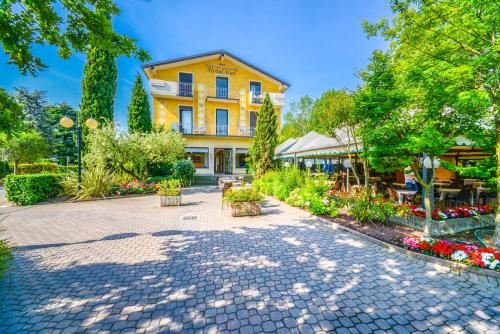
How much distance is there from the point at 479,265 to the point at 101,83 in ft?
70.9

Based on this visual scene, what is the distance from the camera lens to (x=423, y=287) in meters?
3.21

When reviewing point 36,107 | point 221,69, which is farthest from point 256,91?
point 36,107

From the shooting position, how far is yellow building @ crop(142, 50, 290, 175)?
20.2 m

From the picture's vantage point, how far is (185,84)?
20656 mm

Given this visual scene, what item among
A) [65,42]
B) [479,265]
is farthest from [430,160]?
[65,42]

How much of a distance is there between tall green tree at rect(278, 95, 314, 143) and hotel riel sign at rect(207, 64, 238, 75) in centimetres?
1697

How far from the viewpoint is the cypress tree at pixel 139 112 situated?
59.9 ft

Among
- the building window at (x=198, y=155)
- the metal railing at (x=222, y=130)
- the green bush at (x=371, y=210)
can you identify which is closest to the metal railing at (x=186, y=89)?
the metal railing at (x=222, y=130)

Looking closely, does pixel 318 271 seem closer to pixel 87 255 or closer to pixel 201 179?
pixel 87 255

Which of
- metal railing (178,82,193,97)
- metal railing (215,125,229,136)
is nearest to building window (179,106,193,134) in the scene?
metal railing (178,82,193,97)

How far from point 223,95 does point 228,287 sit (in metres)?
21.4

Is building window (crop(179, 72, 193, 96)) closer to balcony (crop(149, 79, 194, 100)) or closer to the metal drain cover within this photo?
balcony (crop(149, 79, 194, 100))

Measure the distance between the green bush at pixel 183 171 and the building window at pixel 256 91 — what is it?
10935mm

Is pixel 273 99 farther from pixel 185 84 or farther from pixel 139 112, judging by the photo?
pixel 139 112
